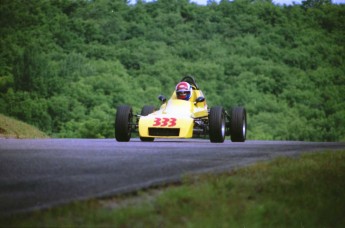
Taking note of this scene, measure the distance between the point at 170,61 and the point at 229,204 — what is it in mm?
102519

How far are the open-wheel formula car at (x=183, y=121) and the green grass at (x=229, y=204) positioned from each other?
8639 mm

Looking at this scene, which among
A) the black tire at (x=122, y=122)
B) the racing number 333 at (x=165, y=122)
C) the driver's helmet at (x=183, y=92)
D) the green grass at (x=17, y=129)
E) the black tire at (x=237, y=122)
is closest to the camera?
the racing number 333 at (x=165, y=122)

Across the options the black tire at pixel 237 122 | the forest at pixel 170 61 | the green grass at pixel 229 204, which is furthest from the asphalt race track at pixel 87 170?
the forest at pixel 170 61

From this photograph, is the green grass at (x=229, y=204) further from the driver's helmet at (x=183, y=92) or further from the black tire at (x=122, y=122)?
the driver's helmet at (x=183, y=92)

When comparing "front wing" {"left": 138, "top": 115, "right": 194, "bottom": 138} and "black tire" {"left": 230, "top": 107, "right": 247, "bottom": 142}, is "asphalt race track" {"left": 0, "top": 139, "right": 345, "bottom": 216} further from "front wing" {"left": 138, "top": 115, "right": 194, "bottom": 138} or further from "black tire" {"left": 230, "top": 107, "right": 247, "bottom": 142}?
"black tire" {"left": 230, "top": 107, "right": 247, "bottom": 142}

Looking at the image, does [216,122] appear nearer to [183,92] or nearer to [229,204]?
[183,92]

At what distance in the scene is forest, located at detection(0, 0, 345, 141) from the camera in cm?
8681

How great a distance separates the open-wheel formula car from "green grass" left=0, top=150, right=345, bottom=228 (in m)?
8.64

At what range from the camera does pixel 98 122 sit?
77062 millimetres

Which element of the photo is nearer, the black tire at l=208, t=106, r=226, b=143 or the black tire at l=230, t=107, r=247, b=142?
the black tire at l=208, t=106, r=226, b=143

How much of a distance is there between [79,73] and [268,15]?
44.3m

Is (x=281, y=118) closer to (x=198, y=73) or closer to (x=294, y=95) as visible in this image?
(x=294, y=95)

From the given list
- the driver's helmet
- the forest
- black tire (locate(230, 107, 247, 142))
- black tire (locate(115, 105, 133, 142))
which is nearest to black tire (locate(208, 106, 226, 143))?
black tire (locate(230, 107, 247, 142))

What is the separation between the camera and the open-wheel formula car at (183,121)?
18.7m
